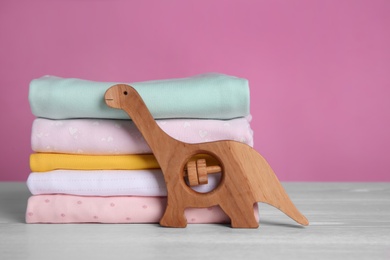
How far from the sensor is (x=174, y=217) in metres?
1.22

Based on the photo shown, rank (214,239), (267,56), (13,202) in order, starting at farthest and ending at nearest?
(267,56) < (13,202) < (214,239)

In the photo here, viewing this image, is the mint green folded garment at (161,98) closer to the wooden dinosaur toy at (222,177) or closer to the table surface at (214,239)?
the wooden dinosaur toy at (222,177)

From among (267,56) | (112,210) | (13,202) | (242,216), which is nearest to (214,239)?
(242,216)

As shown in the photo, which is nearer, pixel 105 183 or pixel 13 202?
pixel 105 183

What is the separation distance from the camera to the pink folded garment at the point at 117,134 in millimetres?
1257

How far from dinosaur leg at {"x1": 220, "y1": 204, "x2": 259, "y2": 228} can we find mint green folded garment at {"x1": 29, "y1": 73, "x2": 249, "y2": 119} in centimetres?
18

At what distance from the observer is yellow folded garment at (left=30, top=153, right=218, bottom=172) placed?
127 centimetres

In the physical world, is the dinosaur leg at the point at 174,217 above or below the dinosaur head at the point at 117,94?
below

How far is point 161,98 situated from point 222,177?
0.19 metres

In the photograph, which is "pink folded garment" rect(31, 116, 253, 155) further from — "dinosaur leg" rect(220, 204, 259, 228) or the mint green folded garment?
"dinosaur leg" rect(220, 204, 259, 228)

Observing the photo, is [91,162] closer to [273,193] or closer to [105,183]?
[105,183]

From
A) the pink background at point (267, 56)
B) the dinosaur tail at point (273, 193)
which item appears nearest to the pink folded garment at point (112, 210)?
the dinosaur tail at point (273, 193)

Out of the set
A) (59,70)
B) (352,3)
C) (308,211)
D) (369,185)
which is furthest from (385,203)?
(59,70)

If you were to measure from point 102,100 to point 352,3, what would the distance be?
3.72 feet
